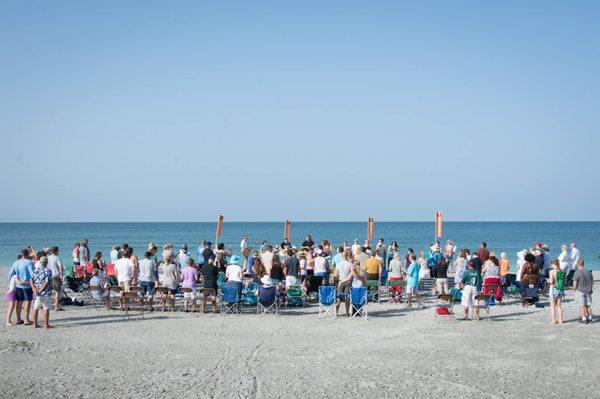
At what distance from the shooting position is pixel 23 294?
11969 millimetres

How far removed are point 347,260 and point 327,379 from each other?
5674 millimetres

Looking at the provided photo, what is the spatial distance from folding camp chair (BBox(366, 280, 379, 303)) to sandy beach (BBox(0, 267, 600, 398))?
1.79 metres

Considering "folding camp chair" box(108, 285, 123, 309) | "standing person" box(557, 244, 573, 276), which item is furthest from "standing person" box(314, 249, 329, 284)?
"standing person" box(557, 244, 573, 276)

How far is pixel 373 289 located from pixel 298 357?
21.7ft

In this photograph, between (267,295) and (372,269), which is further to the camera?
(372,269)

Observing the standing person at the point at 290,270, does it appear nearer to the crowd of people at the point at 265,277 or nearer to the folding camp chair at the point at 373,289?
the crowd of people at the point at 265,277

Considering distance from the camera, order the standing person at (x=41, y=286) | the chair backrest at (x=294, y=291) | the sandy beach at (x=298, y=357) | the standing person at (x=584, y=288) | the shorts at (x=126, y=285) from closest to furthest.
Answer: the sandy beach at (x=298, y=357) < the standing person at (x=41, y=286) < the standing person at (x=584, y=288) < the shorts at (x=126, y=285) < the chair backrest at (x=294, y=291)

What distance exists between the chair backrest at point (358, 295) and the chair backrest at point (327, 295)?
45 centimetres

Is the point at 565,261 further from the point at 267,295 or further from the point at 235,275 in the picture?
the point at 235,275

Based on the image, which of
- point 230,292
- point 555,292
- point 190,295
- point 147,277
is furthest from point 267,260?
point 555,292

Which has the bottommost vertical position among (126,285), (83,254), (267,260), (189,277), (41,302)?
(41,302)

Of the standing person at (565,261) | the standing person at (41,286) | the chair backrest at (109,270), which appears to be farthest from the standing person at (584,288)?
the chair backrest at (109,270)

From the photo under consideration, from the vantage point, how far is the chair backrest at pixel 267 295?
46.6 feet

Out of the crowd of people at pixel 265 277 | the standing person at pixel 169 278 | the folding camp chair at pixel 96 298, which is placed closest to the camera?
the crowd of people at pixel 265 277
